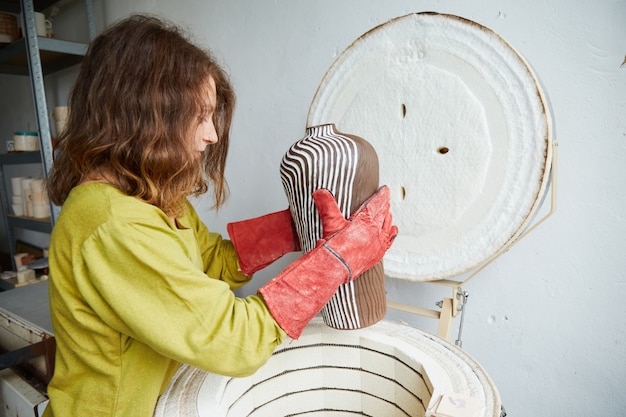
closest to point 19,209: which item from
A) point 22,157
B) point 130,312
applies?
point 22,157

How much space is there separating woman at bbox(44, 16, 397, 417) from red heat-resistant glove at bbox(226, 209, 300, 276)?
0.75ft

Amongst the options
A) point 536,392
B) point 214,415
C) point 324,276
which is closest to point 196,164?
point 324,276

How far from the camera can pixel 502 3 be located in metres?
0.97

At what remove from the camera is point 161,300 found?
0.60m

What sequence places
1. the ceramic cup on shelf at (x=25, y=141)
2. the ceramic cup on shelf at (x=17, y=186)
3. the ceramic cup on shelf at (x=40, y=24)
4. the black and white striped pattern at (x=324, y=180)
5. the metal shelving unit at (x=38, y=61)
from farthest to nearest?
the ceramic cup on shelf at (x=17, y=186) < the ceramic cup on shelf at (x=25, y=141) < the ceramic cup on shelf at (x=40, y=24) < the metal shelving unit at (x=38, y=61) < the black and white striped pattern at (x=324, y=180)

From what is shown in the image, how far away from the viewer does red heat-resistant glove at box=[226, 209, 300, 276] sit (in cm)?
97

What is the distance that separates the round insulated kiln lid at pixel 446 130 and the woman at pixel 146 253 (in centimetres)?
22

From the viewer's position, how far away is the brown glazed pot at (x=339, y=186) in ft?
2.41

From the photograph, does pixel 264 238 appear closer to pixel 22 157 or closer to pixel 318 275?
pixel 318 275

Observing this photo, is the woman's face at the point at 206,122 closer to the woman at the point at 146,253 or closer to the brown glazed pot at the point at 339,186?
the woman at the point at 146,253

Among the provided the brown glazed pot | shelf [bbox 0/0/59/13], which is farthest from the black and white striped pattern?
shelf [bbox 0/0/59/13]

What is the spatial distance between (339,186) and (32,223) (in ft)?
7.69

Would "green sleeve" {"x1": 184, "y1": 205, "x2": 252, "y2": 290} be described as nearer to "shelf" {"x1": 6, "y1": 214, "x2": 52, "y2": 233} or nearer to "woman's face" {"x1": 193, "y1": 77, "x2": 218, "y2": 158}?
"woman's face" {"x1": 193, "y1": 77, "x2": 218, "y2": 158}

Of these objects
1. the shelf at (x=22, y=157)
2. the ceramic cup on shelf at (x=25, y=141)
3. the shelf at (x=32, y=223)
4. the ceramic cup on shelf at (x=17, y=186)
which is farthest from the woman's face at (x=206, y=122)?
the ceramic cup on shelf at (x=17, y=186)
